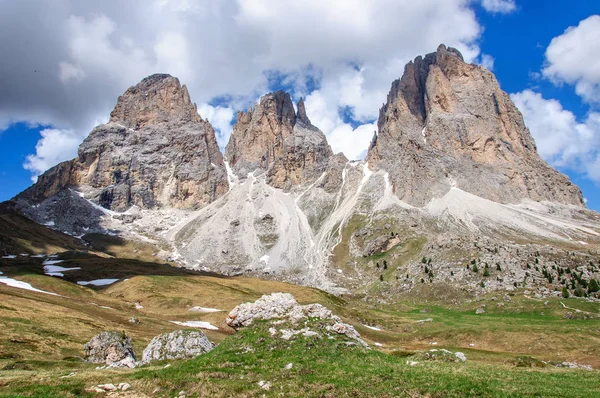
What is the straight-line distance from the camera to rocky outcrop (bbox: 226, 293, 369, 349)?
26820 mm

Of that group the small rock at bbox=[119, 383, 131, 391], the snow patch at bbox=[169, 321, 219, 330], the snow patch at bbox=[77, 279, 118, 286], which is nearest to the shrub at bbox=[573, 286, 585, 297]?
the snow patch at bbox=[169, 321, 219, 330]

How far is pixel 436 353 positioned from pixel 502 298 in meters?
77.8

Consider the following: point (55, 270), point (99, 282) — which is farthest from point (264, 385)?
point (55, 270)

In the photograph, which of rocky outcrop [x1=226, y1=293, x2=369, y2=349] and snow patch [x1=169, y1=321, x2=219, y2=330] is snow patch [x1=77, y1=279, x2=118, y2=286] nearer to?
snow patch [x1=169, y1=321, x2=219, y2=330]

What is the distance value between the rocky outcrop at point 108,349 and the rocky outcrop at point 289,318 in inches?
454

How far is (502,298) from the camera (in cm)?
9431

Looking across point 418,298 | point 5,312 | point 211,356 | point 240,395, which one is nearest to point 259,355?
point 211,356

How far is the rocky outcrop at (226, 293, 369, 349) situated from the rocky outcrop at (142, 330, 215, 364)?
2970mm

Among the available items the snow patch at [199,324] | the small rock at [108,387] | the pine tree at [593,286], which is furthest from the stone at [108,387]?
the pine tree at [593,286]

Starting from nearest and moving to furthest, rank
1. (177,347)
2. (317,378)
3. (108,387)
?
(317,378) → (108,387) → (177,347)

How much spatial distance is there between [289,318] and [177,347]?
9959 mm

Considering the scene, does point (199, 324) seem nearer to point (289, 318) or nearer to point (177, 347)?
point (177, 347)

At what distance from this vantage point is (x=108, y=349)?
115 ft

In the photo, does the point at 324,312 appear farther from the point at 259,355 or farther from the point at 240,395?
the point at 240,395
